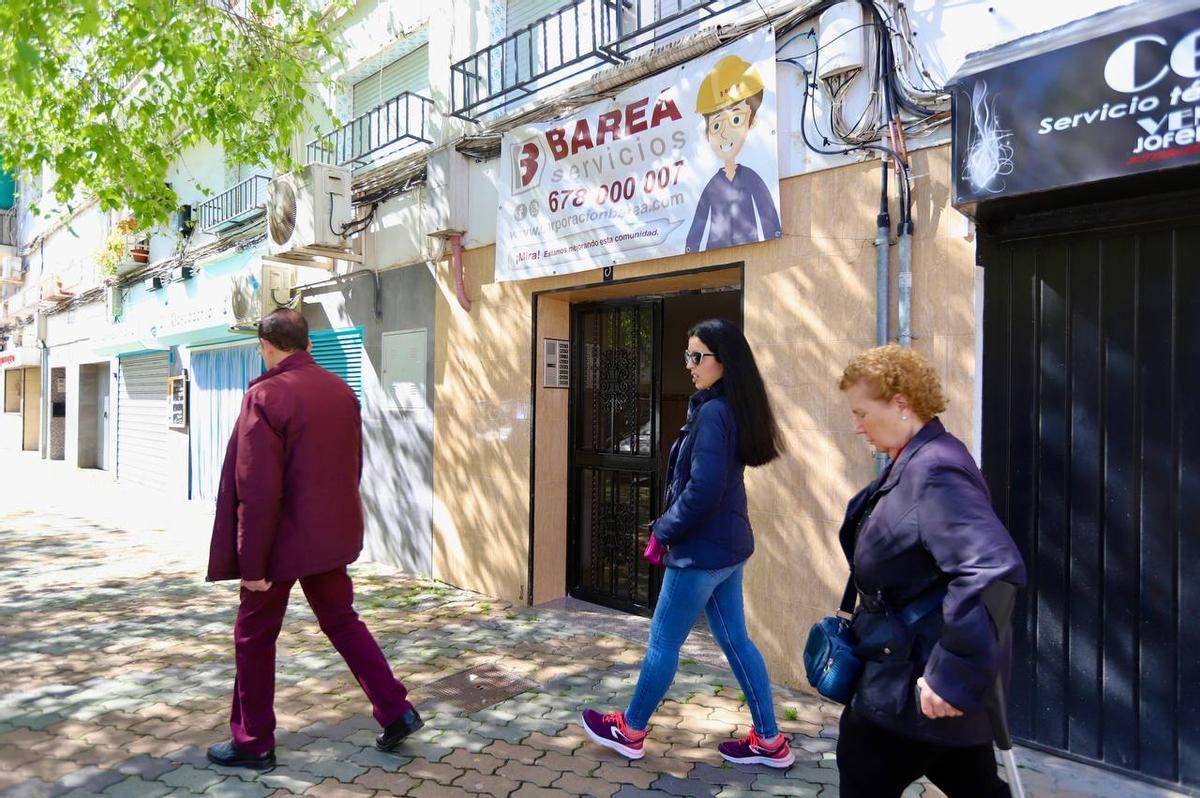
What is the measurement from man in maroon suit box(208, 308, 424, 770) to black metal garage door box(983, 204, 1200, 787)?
9.34 ft

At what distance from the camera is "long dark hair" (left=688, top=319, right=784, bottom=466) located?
3.11 metres

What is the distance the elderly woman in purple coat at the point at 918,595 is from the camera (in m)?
1.74

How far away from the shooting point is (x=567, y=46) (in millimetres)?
5938

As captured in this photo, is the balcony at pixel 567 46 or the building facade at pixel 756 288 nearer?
the building facade at pixel 756 288

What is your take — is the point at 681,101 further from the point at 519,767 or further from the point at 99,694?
the point at 99,694

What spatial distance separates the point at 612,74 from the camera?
5.16 metres

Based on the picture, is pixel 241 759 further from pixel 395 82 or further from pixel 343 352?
pixel 395 82

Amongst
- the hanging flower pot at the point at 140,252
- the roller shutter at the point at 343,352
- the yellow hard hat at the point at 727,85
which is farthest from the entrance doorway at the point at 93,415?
the yellow hard hat at the point at 727,85

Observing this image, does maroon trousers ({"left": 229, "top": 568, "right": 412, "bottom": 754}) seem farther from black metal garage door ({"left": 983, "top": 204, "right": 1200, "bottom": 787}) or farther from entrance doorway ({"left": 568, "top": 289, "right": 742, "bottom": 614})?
black metal garage door ({"left": 983, "top": 204, "right": 1200, "bottom": 787})

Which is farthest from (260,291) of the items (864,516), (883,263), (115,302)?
(864,516)

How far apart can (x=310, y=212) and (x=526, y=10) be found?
2655mm

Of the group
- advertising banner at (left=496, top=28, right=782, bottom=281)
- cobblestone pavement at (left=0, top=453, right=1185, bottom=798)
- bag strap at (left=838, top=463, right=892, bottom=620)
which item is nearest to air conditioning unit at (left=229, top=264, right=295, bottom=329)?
cobblestone pavement at (left=0, top=453, right=1185, bottom=798)

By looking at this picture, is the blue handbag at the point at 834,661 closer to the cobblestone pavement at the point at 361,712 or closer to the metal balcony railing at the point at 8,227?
the cobblestone pavement at the point at 361,712

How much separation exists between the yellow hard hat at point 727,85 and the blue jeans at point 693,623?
270 centimetres
